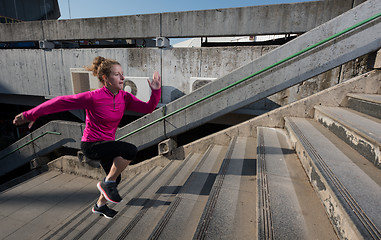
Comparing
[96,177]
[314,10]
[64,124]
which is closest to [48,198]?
[96,177]

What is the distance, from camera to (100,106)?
2.09 m

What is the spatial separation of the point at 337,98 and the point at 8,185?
10.0 meters

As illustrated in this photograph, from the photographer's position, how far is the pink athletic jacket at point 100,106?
6.38 feet

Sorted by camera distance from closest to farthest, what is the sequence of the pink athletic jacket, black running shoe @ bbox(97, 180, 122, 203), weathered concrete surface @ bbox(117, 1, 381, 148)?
the pink athletic jacket
black running shoe @ bbox(97, 180, 122, 203)
weathered concrete surface @ bbox(117, 1, 381, 148)

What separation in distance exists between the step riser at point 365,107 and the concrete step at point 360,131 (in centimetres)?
8

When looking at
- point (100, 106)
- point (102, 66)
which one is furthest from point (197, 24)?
point (100, 106)

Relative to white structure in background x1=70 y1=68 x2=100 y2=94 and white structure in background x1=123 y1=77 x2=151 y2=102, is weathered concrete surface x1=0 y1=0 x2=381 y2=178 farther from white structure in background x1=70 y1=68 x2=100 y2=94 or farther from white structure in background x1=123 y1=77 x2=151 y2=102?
white structure in background x1=70 y1=68 x2=100 y2=94

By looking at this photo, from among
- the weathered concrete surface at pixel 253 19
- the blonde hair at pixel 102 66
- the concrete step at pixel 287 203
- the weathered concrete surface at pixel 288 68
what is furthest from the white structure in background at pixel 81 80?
the concrete step at pixel 287 203

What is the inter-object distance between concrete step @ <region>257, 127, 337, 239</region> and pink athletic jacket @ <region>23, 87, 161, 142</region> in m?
1.62

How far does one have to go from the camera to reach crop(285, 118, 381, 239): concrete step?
1.02m

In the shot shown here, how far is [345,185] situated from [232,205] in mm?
918

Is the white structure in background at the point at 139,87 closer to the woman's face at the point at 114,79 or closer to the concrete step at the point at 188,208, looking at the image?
the concrete step at the point at 188,208

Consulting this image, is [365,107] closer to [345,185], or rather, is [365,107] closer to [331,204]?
[345,185]

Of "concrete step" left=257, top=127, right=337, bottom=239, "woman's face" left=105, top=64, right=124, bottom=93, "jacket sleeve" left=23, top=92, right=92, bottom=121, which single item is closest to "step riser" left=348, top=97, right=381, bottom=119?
"concrete step" left=257, top=127, right=337, bottom=239
